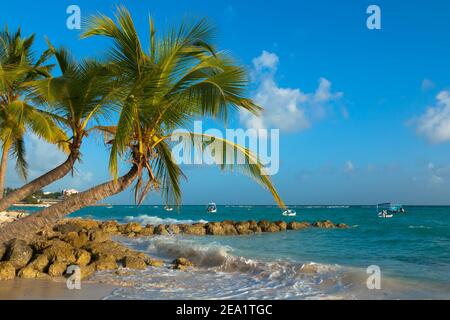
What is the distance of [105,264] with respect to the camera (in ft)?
37.3

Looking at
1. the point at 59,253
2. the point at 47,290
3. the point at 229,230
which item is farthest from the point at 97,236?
the point at 229,230

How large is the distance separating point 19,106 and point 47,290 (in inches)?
157

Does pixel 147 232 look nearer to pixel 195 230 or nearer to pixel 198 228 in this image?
pixel 195 230

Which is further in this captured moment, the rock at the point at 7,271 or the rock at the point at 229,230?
the rock at the point at 229,230

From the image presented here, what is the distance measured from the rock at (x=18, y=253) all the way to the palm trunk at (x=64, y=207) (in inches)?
131

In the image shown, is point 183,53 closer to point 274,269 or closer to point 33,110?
point 33,110

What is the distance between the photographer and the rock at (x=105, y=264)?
11.3m

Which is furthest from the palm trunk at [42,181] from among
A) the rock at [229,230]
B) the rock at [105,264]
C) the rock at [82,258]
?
the rock at [229,230]

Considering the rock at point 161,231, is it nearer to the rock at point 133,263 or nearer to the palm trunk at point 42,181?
the rock at point 133,263

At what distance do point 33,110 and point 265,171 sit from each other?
538 centimetres

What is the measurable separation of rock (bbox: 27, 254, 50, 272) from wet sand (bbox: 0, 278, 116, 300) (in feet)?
2.13

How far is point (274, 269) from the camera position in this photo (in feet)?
40.9

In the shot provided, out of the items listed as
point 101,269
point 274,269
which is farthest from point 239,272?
point 101,269
